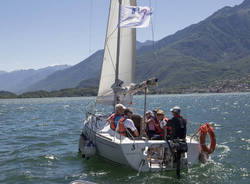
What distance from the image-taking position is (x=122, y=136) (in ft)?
37.6

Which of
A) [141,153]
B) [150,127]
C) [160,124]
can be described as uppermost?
[160,124]

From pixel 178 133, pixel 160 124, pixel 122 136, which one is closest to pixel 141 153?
pixel 122 136

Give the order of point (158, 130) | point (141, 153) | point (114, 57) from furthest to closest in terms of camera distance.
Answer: point (114, 57) < point (158, 130) < point (141, 153)

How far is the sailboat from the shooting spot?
1061 centimetres

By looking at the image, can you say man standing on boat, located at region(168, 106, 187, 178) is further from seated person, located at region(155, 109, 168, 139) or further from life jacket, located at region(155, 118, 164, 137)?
life jacket, located at region(155, 118, 164, 137)

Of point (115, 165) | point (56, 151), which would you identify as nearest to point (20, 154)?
point (56, 151)

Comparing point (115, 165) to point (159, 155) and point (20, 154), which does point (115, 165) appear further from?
point (20, 154)

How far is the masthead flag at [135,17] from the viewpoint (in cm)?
1248

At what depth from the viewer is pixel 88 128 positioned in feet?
49.8

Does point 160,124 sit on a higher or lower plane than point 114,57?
lower

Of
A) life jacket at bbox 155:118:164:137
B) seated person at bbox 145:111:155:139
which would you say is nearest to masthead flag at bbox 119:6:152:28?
seated person at bbox 145:111:155:139

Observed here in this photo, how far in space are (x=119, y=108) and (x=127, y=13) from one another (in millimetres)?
3998

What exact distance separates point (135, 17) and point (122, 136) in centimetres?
496

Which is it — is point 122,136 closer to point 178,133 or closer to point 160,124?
point 160,124
